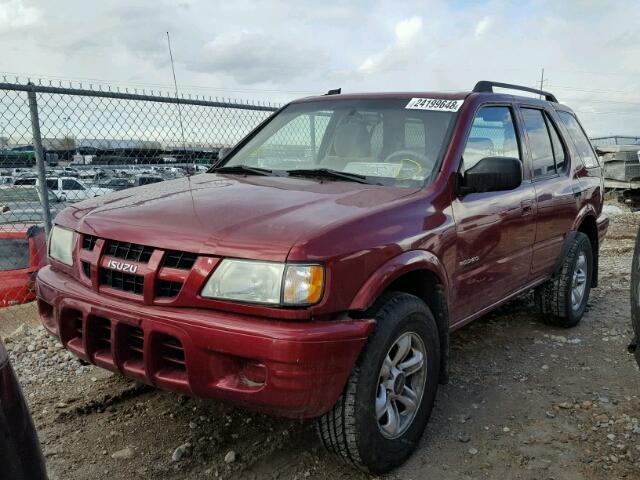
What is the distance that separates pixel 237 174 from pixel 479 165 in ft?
4.87

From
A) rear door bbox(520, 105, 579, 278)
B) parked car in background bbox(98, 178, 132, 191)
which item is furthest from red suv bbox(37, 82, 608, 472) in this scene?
parked car in background bbox(98, 178, 132, 191)

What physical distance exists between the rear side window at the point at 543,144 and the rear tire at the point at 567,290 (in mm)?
706

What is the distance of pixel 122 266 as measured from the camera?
2506 mm

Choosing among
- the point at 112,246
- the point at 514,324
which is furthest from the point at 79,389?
the point at 514,324

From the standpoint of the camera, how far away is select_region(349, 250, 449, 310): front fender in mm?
2406

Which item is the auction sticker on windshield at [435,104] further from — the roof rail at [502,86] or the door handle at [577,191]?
the door handle at [577,191]

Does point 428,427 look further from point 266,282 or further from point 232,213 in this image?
point 232,213

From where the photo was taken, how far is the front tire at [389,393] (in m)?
2.46

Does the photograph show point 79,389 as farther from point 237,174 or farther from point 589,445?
point 589,445

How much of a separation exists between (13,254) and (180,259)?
5.64 metres

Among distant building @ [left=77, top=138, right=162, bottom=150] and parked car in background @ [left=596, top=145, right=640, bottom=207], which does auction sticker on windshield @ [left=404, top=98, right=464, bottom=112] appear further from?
parked car in background @ [left=596, top=145, right=640, bottom=207]

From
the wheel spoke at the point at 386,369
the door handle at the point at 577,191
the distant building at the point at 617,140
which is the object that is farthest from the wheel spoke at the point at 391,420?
the distant building at the point at 617,140

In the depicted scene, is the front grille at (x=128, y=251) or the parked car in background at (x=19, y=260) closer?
the front grille at (x=128, y=251)

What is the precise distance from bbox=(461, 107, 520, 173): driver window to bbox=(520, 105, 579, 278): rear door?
23cm
